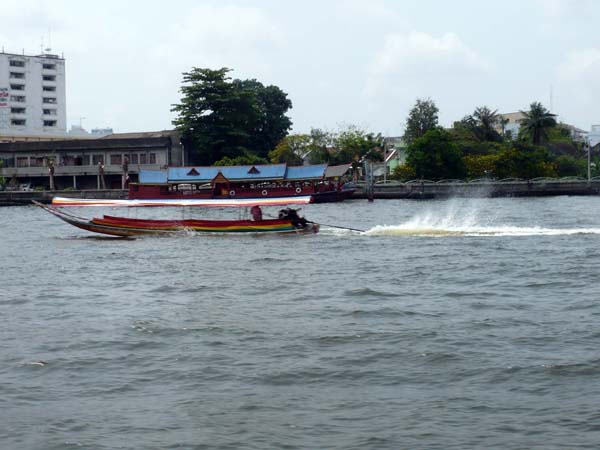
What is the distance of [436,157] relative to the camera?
237 ft

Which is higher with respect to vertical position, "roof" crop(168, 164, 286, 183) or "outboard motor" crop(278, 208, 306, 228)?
"roof" crop(168, 164, 286, 183)

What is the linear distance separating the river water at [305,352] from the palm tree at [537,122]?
6167 cm

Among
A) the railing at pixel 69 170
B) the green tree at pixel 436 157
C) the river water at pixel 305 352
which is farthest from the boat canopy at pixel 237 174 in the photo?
the river water at pixel 305 352

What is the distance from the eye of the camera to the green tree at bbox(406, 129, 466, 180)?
72.6 metres

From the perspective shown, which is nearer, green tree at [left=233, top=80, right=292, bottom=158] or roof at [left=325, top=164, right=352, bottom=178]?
roof at [left=325, top=164, right=352, bottom=178]

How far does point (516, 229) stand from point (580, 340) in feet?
60.8

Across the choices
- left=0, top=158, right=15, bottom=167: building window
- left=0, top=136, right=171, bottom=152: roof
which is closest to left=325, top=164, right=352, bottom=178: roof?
left=0, top=136, right=171, bottom=152: roof

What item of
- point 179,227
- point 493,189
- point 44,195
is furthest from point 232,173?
point 179,227

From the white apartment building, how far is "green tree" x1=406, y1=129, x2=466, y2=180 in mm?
45138

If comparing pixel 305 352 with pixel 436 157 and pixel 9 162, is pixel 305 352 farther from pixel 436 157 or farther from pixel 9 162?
pixel 9 162

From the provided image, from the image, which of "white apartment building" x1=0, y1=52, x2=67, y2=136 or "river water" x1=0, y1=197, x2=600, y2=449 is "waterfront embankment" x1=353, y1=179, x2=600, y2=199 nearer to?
"river water" x1=0, y1=197, x2=600, y2=449

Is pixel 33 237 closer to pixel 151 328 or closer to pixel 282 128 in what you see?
pixel 151 328

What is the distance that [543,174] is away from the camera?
75062 millimetres

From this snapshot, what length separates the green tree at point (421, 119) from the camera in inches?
3504
